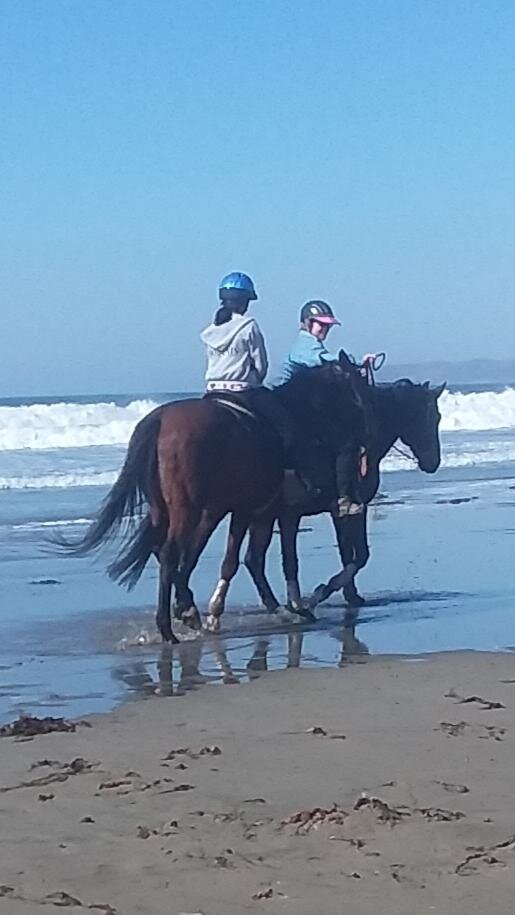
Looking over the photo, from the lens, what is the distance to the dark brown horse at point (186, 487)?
31.4 ft

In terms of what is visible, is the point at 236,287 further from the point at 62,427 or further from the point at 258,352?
the point at 62,427

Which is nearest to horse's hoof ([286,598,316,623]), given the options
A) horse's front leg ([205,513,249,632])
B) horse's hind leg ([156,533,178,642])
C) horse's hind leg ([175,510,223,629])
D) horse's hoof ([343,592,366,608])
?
horse's front leg ([205,513,249,632])

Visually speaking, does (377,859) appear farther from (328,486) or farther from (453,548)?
(453,548)

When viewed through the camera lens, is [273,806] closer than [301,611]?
Yes

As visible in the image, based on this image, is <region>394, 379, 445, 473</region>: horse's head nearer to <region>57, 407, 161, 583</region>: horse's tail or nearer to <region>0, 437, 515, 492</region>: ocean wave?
<region>57, 407, 161, 583</region>: horse's tail

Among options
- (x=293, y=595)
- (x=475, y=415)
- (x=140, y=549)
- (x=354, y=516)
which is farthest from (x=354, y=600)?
(x=475, y=415)

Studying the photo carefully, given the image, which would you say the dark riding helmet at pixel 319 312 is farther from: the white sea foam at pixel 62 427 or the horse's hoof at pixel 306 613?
the white sea foam at pixel 62 427

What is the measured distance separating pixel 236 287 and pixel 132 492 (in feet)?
5.84

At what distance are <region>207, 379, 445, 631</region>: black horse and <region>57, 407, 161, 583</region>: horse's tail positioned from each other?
0.79 metres

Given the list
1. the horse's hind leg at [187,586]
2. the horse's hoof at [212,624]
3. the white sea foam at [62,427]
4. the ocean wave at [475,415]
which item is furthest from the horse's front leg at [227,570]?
the ocean wave at [475,415]

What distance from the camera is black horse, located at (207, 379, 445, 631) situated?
10.6 meters

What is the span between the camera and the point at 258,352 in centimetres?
1046

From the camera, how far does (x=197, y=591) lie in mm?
11797

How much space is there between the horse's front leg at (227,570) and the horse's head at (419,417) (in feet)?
5.73
